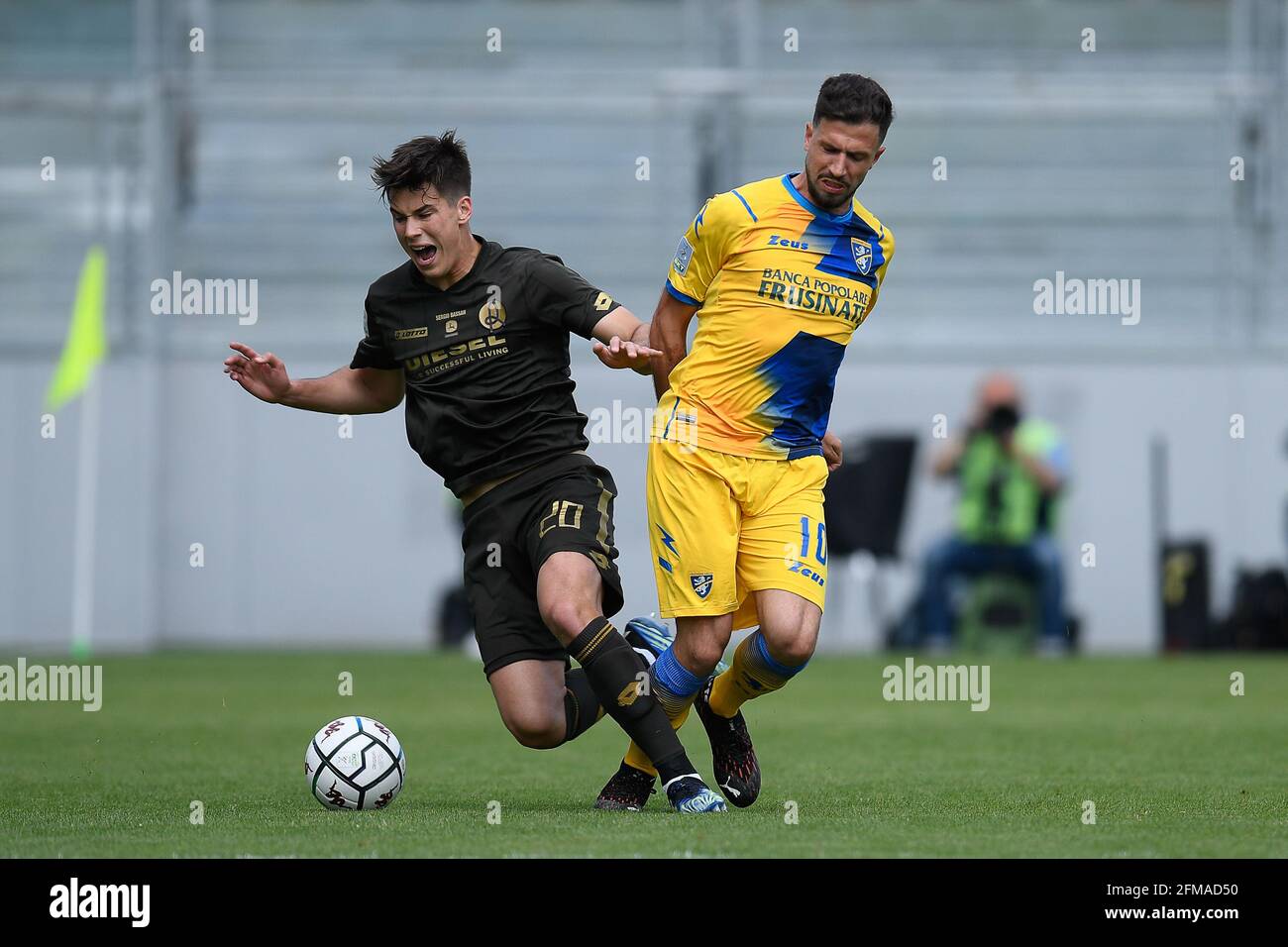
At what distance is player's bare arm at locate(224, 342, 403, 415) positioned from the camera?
6047mm

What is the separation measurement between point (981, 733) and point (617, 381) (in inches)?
384

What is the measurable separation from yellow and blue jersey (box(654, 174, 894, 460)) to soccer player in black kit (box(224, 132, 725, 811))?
0.78ft

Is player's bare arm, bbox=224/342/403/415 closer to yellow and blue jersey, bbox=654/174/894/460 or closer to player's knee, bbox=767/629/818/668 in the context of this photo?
yellow and blue jersey, bbox=654/174/894/460

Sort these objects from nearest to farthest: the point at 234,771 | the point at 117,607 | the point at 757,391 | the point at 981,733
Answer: the point at 757,391 < the point at 234,771 < the point at 981,733 < the point at 117,607

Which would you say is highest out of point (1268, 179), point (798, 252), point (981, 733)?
point (1268, 179)

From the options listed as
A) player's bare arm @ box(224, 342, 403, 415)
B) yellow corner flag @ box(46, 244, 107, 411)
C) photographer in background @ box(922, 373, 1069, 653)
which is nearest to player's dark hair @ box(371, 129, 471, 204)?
player's bare arm @ box(224, 342, 403, 415)

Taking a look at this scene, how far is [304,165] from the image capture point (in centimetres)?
1928

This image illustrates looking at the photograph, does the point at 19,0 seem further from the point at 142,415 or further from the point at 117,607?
the point at 117,607

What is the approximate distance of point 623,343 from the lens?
5430 mm
